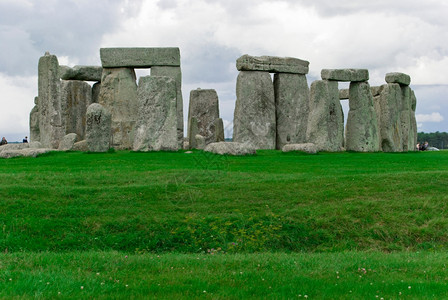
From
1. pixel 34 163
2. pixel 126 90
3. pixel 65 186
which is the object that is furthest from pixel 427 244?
pixel 126 90

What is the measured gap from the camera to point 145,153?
21.9 m

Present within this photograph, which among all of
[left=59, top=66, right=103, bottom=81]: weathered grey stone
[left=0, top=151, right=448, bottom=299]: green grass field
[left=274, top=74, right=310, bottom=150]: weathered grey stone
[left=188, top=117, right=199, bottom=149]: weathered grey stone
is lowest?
[left=0, top=151, right=448, bottom=299]: green grass field

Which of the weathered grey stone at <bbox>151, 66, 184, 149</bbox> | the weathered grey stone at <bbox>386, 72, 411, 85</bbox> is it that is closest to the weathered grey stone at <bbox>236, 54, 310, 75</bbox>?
the weathered grey stone at <bbox>151, 66, 184, 149</bbox>

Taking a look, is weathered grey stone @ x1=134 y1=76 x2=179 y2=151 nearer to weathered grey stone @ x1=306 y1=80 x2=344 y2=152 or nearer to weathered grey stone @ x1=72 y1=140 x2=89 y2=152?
weathered grey stone @ x1=72 y1=140 x2=89 y2=152

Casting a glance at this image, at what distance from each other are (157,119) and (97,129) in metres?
2.37

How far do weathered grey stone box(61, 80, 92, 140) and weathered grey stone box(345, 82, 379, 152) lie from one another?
14.3 meters

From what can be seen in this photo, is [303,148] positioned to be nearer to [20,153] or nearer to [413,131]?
[20,153]

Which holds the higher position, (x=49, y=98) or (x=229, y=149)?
(x=49, y=98)

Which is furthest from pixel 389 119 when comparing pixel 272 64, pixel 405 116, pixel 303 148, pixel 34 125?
pixel 34 125

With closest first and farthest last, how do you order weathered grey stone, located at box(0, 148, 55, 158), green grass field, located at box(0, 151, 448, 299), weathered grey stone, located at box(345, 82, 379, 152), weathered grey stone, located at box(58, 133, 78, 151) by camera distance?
green grass field, located at box(0, 151, 448, 299) → weathered grey stone, located at box(0, 148, 55, 158) → weathered grey stone, located at box(58, 133, 78, 151) → weathered grey stone, located at box(345, 82, 379, 152)

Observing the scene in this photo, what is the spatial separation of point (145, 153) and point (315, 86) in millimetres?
8264

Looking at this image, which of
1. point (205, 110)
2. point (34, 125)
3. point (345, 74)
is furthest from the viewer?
point (205, 110)

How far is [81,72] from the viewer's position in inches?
1261

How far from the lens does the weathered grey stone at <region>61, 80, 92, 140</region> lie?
1258 inches
